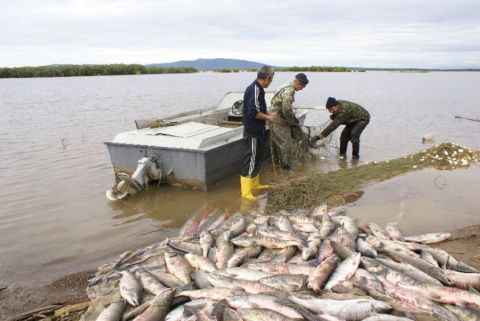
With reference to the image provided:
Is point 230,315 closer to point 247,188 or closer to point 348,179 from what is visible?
point 247,188

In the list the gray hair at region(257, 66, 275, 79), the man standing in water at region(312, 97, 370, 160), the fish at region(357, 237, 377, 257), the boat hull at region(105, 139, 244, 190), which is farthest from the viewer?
the man standing in water at region(312, 97, 370, 160)

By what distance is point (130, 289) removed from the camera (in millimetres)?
4066

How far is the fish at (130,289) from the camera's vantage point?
155 inches

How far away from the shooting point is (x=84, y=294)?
4.73 meters

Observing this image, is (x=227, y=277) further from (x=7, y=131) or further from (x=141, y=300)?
(x=7, y=131)

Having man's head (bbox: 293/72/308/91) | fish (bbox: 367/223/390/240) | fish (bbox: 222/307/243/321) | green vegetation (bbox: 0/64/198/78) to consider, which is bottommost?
fish (bbox: 367/223/390/240)

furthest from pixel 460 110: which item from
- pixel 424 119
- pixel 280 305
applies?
pixel 280 305

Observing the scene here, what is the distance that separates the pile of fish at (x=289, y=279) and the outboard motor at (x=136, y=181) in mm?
2941

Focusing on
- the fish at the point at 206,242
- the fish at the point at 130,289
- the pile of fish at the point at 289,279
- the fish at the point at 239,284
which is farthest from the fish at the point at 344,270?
the fish at the point at 130,289

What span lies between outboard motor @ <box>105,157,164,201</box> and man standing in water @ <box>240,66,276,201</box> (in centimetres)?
191

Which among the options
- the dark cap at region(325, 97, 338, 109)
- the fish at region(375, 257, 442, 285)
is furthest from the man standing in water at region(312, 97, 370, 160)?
the fish at region(375, 257, 442, 285)

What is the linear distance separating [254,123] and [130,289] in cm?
429

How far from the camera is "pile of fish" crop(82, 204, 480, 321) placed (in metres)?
3.49

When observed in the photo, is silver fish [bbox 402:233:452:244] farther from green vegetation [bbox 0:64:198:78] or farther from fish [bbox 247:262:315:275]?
green vegetation [bbox 0:64:198:78]
